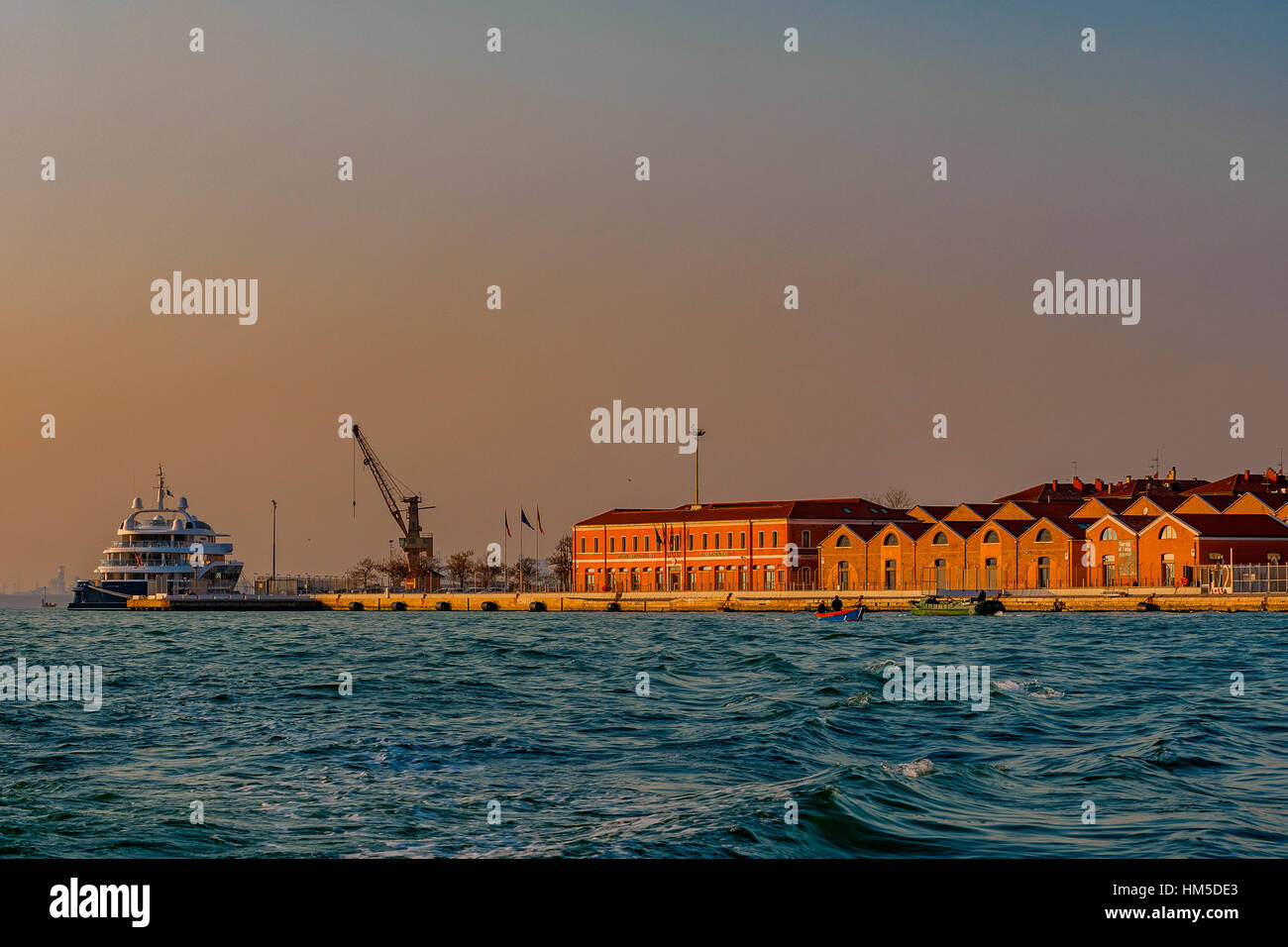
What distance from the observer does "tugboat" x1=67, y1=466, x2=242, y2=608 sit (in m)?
139

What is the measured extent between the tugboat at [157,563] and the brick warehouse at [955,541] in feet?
132

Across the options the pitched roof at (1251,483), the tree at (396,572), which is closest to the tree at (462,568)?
the tree at (396,572)

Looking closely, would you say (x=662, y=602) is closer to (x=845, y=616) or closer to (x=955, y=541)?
(x=955, y=541)

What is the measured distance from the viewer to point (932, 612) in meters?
87.4

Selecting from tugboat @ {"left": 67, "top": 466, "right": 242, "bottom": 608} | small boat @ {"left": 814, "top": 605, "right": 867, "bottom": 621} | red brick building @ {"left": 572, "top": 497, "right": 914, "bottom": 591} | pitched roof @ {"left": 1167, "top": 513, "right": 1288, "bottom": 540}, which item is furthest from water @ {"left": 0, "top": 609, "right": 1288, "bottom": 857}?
tugboat @ {"left": 67, "top": 466, "right": 242, "bottom": 608}

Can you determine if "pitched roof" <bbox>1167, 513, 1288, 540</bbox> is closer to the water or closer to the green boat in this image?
the green boat

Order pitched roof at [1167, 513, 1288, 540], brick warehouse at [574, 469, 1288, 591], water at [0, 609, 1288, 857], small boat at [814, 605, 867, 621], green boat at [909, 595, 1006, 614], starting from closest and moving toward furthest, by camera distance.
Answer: water at [0, 609, 1288, 857] < small boat at [814, 605, 867, 621] < green boat at [909, 595, 1006, 614] < pitched roof at [1167, 513, 1288, 540] < brick warehouse at [574, 469, 1288, 591]

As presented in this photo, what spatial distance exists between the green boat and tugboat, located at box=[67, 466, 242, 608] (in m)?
82.2

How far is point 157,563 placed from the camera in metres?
141

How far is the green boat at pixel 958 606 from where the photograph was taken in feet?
278
